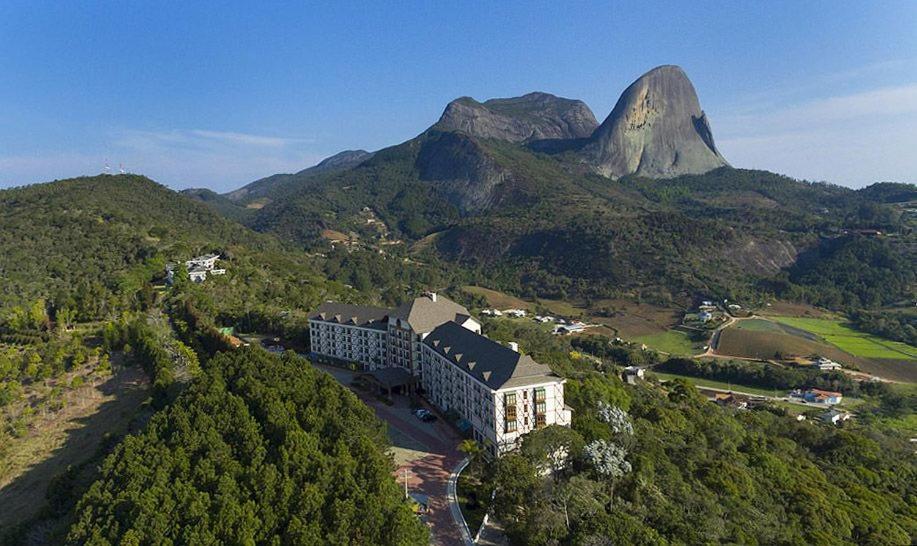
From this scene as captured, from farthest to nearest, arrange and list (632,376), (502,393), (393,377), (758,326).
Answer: (758,326), (632,376), (393,377), (502,393)

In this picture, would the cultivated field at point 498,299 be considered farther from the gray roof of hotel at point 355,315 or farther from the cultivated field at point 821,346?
the gray roof of hotel at point 355,315

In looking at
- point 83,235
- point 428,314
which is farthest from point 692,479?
point 83,235

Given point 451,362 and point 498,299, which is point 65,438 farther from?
point 498,299

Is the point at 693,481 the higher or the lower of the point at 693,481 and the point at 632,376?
the higher

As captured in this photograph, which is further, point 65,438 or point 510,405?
point 65,438

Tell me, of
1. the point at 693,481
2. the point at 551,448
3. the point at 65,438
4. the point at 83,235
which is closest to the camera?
the point at 551,448

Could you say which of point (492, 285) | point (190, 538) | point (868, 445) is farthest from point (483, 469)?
point (492, 285)

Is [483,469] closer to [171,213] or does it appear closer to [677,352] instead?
[677,352]

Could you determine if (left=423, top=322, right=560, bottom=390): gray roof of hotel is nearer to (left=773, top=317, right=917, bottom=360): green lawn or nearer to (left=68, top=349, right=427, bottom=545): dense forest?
(left=68, top=349, right=427, bottom=545): dense forest
